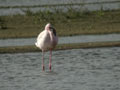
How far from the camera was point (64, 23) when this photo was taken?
24062mm

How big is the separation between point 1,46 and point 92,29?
4408 millimetres

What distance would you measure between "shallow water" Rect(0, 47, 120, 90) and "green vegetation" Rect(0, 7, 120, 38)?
4104 millimetres

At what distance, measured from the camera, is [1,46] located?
18875 millimetres

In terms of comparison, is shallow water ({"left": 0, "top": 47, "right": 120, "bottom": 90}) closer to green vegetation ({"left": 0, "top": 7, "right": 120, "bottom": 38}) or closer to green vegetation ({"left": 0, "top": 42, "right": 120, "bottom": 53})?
green vegetation ({"left": 0, "top": 42, "right": 120, "bottom": 53})

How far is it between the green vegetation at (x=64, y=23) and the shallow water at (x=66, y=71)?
13.5 ft

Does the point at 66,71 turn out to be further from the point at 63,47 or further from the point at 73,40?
the point at 73,40

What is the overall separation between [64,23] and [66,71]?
10012 millimetres

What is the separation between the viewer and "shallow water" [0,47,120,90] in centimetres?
1238

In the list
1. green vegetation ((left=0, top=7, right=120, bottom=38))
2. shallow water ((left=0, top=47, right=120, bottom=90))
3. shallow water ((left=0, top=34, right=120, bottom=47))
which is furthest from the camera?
green vegetation ((left=0, top=7, right=120, bottom=38))

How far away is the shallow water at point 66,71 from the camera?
12.4 metres

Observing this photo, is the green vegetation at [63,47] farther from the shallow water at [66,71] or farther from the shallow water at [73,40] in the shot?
the shallow water at [73,40]

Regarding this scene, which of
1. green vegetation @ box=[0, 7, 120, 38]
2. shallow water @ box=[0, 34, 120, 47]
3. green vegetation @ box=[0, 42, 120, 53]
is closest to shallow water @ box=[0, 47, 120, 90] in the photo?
green vegetation @ box=[0, 42, 120, 53]

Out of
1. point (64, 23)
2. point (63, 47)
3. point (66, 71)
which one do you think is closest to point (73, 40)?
point (63, 47)

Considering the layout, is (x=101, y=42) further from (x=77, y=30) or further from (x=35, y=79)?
(x=35, y=79)
